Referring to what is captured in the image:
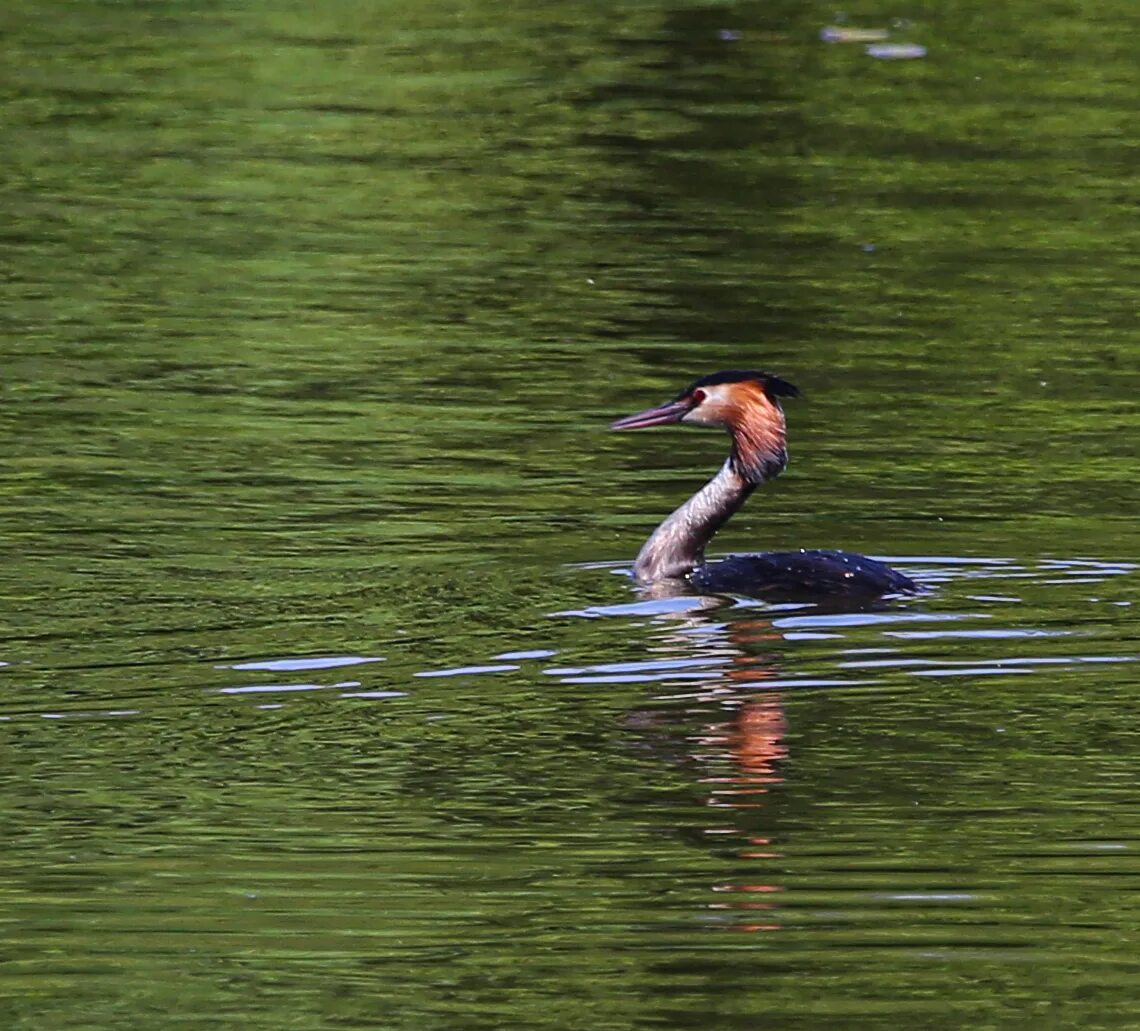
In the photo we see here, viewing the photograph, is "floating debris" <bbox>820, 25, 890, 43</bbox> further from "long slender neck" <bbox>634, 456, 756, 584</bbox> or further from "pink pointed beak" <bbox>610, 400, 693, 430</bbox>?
"long slender neck" <bbox>634, 456, 756, 584</bbox>

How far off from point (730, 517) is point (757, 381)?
1.85 ft

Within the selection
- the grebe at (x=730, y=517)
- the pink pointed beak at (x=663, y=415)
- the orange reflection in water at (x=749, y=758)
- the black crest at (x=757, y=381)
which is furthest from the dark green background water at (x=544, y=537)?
the black crest at (x=757, y=381)

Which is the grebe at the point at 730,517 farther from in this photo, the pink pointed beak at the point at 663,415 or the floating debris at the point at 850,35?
the floating debris at the point at 850,35

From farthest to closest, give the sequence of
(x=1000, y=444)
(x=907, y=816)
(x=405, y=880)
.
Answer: (x=1000, y=444)
(x=907, y=816)
(x=405, y=880)

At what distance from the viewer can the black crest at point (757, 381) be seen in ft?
38.1

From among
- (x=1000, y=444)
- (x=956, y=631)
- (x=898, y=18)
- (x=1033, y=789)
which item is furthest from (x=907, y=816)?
(x=898, y=18)

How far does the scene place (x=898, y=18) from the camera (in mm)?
26422

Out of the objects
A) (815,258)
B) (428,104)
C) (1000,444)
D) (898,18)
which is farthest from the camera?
(898,18)

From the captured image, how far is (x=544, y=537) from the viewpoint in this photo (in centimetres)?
1159

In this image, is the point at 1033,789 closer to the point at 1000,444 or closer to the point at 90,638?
the point at 90,638

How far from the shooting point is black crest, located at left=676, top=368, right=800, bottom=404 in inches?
457

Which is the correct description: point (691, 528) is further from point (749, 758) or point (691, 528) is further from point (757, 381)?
point (749, 758)

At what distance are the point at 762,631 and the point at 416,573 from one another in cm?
134

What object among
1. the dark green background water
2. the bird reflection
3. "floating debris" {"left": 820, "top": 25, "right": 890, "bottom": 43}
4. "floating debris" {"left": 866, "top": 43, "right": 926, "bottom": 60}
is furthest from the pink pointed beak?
"floating debris" {"left": 820, "top": 25, "right": 890, "bottom": 43}
